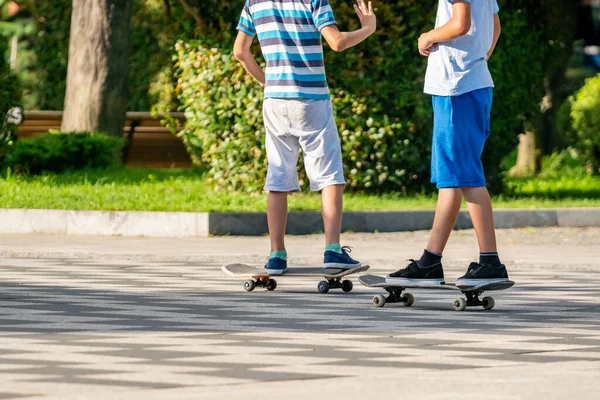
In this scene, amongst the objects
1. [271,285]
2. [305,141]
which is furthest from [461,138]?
[271,285]

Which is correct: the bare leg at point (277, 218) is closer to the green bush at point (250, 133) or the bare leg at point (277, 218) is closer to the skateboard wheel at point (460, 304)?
the skateboard wheel at point (460, 304)

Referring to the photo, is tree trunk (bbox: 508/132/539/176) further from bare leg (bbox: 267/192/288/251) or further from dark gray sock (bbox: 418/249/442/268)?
dark gray sock (bbox: 418/249/442/268)

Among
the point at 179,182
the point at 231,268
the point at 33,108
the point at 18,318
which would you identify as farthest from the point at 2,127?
the point at 33,108

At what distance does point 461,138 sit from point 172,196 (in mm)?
7525

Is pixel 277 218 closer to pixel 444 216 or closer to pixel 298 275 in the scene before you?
pixel 298 275

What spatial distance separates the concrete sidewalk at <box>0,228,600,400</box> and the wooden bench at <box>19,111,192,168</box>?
47.3 ft

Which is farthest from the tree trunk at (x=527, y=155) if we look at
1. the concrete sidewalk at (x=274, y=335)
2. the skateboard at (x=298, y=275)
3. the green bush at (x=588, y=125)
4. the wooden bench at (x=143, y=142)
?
the skateboard at (x=298, y=275)

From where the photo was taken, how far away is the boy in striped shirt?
9320 mm

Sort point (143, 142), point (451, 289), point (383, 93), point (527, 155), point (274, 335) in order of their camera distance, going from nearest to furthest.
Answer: point (274, 335) → point (451, 289) → point (383, 93) → point (527, 155) → point (143, 142)

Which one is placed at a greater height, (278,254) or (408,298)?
(278,254)

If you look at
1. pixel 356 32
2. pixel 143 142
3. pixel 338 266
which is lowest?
pixel 143 142

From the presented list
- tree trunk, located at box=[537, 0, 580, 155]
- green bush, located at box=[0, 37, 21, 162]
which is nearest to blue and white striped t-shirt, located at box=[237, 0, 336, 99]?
green bush, located at box=[0, 37, 21, 162]

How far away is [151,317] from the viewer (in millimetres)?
7809

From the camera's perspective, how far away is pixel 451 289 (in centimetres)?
831
